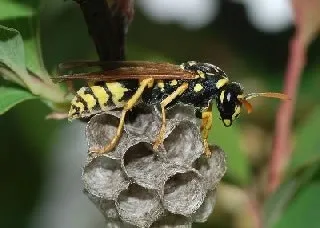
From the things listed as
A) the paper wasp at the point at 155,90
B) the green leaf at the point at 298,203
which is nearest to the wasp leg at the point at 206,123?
the paper wasp at the point at 155,90

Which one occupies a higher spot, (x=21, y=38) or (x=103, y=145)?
(x=21, y=38)

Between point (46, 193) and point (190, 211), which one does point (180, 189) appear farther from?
point (46, 193)

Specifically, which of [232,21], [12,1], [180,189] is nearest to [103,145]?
[180,189]

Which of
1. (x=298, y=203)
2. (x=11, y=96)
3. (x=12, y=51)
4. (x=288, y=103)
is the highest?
(x=12, y=51)

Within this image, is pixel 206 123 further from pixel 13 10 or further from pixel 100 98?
pixel 13 10

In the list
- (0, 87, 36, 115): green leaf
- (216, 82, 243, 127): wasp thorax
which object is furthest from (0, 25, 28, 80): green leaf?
(216, 82, 243, 127): wasp thorax

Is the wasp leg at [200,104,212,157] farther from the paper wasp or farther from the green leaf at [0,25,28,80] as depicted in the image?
the green leaf at [0,25,28,80]

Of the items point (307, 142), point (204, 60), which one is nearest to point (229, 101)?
point (307, 142)
